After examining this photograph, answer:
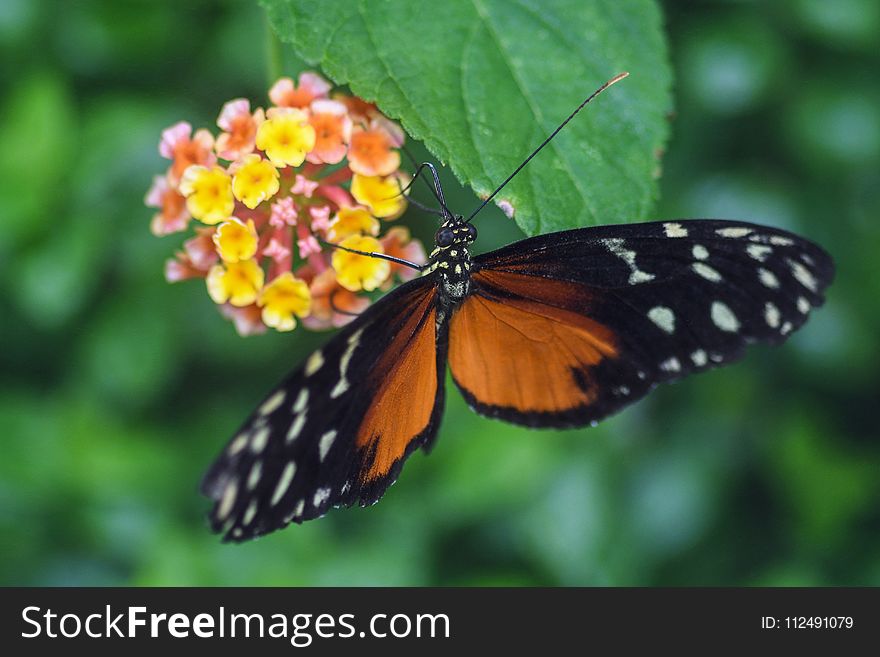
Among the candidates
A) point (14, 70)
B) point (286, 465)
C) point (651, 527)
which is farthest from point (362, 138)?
point (651, 527)

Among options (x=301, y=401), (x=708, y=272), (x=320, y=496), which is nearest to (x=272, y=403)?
(x=301, y=401)

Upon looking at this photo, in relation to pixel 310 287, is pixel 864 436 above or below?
above

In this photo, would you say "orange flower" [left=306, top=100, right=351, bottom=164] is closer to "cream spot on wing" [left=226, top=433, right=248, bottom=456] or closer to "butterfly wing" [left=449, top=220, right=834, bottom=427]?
"butterfly wing" [left=449, top=220, right=834, bottom=427]

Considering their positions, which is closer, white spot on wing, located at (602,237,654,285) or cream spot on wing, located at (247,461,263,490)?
white spot on wing, located at (602,237,654,285)

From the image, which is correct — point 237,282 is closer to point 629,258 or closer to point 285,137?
point 285,137

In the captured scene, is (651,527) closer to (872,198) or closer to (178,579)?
(872,198)

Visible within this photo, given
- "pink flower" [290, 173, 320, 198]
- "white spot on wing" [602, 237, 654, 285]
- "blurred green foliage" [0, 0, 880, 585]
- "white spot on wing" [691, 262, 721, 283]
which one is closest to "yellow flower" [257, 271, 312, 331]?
"pink flower" [290, 173, 320, 198]
